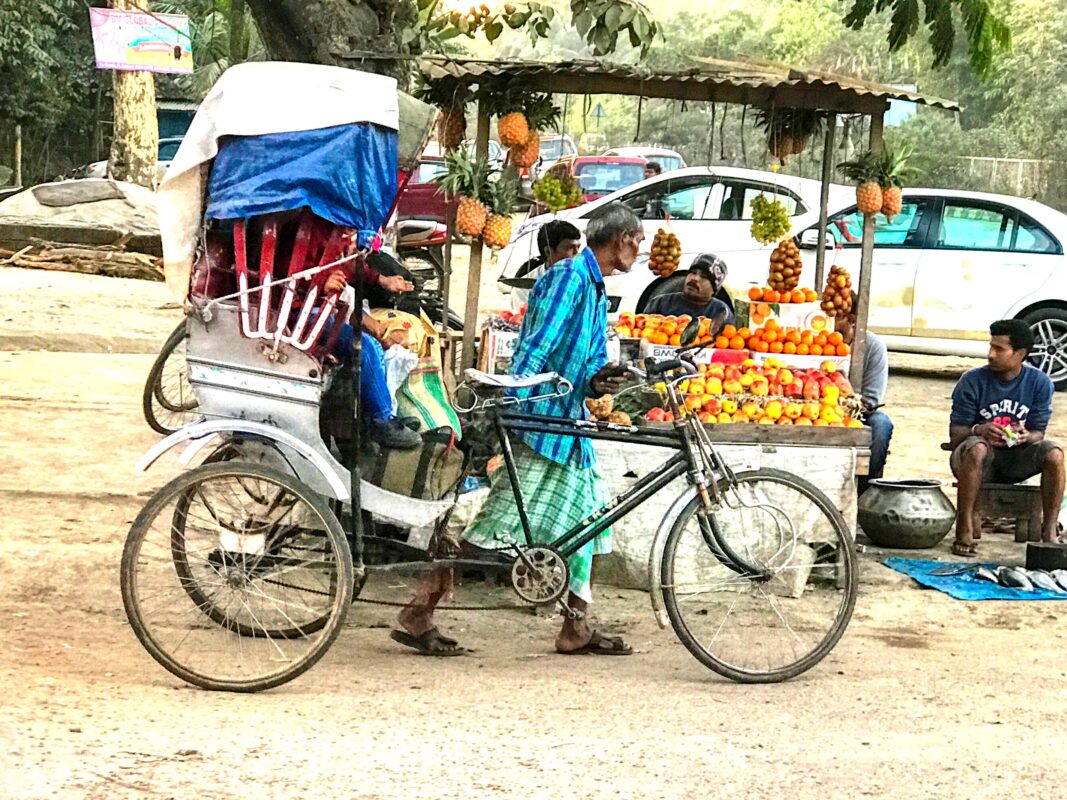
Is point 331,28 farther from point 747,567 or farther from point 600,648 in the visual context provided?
point 747,567

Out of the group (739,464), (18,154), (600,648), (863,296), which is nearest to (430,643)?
(600,648)

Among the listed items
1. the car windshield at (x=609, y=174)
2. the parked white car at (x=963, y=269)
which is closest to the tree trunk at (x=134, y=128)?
the car windshield at (x=609, y=174)

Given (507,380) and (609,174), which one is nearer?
(507,380)

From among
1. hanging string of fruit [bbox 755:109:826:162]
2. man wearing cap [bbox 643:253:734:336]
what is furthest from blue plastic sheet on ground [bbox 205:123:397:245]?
hanging string of fruit [bbox 755:109:826:162]

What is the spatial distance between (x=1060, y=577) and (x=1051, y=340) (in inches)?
279

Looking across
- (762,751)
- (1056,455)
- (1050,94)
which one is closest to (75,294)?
(1056,455)

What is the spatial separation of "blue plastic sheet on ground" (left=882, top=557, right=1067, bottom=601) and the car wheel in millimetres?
6653

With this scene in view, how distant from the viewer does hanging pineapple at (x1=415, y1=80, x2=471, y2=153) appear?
26.5 feet

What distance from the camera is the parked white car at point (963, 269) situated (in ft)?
43.8

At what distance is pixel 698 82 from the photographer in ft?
26.3

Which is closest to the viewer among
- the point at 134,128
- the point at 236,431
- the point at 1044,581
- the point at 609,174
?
the point at 236,431

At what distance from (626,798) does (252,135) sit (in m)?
2.37

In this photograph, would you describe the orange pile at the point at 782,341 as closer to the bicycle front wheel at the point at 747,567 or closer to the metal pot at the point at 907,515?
the metal pot at the point at 907,515

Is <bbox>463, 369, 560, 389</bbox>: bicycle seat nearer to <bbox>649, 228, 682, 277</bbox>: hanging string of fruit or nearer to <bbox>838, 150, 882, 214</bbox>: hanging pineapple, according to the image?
<bbox>838, 150, 882, 214</bbox>: hanging pineapple
